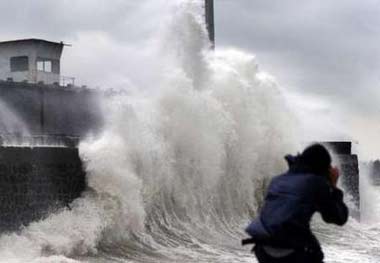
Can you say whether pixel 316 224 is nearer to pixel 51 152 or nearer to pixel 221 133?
pixel 221 133

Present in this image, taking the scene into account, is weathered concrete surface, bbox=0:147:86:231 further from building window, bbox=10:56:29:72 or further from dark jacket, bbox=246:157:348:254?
building window, bbox=10:56:29:72

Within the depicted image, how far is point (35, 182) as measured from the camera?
13867 mm

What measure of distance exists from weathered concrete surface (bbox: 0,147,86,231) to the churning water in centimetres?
20

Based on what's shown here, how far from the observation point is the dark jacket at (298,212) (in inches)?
173

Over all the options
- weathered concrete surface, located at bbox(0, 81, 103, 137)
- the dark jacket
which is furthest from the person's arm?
weathered concrete surface, located at bbox(0, 81, 103, 137)

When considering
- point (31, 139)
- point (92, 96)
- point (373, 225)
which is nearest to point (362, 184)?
point (373, 225)

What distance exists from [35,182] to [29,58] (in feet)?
67.9

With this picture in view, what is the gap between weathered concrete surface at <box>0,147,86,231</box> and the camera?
13297 mm

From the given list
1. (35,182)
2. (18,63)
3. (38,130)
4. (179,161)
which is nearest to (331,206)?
(35,182)

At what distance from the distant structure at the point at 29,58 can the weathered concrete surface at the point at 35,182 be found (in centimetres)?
1906

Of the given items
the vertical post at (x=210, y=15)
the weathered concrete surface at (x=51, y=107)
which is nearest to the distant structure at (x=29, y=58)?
the weathered concrete surface at (x=51, y=107)

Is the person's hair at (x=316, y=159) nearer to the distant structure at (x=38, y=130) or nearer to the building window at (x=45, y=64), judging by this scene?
the distant structure at (x=38, y=130)

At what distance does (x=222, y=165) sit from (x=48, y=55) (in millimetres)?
16789

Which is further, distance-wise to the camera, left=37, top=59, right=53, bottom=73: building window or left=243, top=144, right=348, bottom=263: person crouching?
left=37, top=59, right=53, bottom=73: building window
